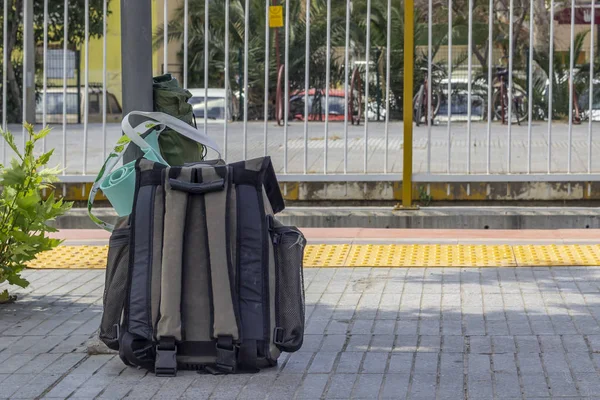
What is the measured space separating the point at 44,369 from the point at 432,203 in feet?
15.9

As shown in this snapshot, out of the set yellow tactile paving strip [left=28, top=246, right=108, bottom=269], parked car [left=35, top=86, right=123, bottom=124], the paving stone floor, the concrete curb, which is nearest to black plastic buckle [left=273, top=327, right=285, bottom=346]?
the paving stone floor

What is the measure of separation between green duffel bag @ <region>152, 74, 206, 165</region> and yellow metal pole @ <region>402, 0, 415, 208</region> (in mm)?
3737

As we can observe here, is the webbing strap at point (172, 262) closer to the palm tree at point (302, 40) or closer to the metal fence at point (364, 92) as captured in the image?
the metal fence at point (364, 92)

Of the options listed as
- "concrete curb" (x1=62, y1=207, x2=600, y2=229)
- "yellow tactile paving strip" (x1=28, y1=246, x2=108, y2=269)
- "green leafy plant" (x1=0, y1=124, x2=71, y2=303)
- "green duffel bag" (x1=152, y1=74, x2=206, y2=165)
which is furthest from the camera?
"concrete curb" (x1=62, y1=207, x2=600, y2=229)

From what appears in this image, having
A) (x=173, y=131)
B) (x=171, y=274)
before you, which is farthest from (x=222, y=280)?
(x=173, y=131)

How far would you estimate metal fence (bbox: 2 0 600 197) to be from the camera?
Answer: 931cm

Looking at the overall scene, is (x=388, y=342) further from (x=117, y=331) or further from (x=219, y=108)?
(x=219, y=108)

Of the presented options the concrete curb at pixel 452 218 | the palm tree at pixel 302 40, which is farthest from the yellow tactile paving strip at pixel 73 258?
the palm tree at pixel 302 40

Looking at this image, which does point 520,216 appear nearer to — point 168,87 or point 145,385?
point 168,87

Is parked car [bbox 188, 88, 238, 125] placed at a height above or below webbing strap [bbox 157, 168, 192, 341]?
above

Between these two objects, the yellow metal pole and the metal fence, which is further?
the metal fence

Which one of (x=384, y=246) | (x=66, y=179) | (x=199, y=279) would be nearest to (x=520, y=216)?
(x=384, y=246)

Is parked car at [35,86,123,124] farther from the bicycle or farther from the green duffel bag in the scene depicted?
the green duffel bag

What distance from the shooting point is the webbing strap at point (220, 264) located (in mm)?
4883
